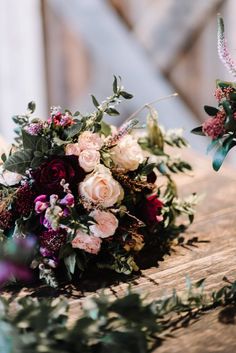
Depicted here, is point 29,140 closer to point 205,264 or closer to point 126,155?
point 126,155

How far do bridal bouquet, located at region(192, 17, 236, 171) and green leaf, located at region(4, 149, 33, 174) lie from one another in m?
0.29

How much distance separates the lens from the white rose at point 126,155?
3.74 ft

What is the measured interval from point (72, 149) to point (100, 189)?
0.27ft

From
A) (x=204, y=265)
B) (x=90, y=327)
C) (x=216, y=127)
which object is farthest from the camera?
(x=204, y=265)

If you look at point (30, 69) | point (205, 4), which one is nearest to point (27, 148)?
point (205, 4)

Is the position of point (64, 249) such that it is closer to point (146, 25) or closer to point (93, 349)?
point (93, 349)

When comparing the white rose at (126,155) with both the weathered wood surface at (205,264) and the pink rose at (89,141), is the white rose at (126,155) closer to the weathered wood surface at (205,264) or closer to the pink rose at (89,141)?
the pink rose at (89,141)

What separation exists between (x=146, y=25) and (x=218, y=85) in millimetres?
2140

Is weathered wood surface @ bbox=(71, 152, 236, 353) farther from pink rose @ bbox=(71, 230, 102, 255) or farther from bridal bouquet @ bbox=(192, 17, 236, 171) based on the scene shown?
bridal bouquet @ bbox=(192, 17, 236, 171)

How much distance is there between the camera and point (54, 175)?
3.49 feet

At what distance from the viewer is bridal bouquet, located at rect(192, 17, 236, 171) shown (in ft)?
3.30

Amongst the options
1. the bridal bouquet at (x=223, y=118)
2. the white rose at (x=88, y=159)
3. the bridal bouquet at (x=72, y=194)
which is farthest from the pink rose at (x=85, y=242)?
the bridal bouquet at (x=223, y=118)

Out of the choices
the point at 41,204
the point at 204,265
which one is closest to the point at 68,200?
the point at 41,204

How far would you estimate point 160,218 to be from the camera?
4.06 ft
